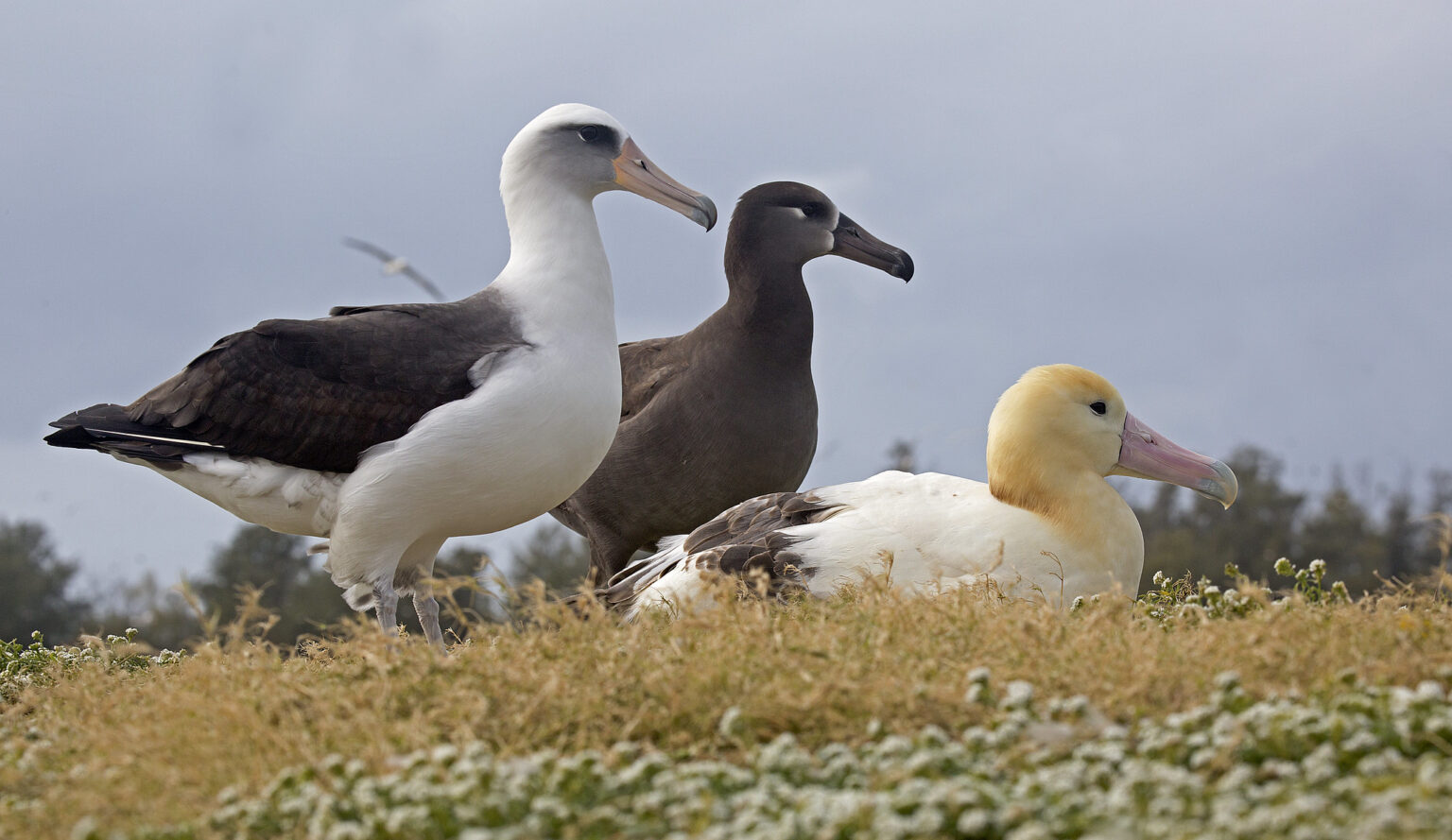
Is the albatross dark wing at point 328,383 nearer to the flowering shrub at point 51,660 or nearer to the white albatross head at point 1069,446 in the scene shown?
the flowering shrub at point 51,660

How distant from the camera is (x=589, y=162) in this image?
7422 millimetres

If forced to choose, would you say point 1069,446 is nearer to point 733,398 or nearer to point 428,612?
point 733,398

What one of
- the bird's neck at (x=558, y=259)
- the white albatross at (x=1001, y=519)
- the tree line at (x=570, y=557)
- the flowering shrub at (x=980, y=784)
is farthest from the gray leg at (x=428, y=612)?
the tree line at (x=570, y=557)

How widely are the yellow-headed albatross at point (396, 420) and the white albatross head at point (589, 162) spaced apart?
0.42 m

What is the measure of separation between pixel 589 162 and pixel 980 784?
489 centimetres

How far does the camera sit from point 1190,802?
10.5 ft

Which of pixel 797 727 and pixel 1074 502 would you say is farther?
pixel 1074 502

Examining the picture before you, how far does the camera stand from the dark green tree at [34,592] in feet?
134

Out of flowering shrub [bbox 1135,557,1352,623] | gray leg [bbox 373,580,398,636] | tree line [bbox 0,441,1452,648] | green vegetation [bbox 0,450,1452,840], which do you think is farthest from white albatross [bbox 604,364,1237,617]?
tree line [bbox 0,441,1452,648]

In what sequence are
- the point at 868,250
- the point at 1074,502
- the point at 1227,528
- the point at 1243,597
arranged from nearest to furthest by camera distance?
the point at 1243,597 → the point at 1074,502 → the point at 868,250 → the point at 1227,528

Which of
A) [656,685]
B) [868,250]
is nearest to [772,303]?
[868,250]

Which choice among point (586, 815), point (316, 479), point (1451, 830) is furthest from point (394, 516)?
point (1451, 830)

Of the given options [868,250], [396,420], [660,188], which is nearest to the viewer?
[396,420]

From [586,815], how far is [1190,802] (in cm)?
140
